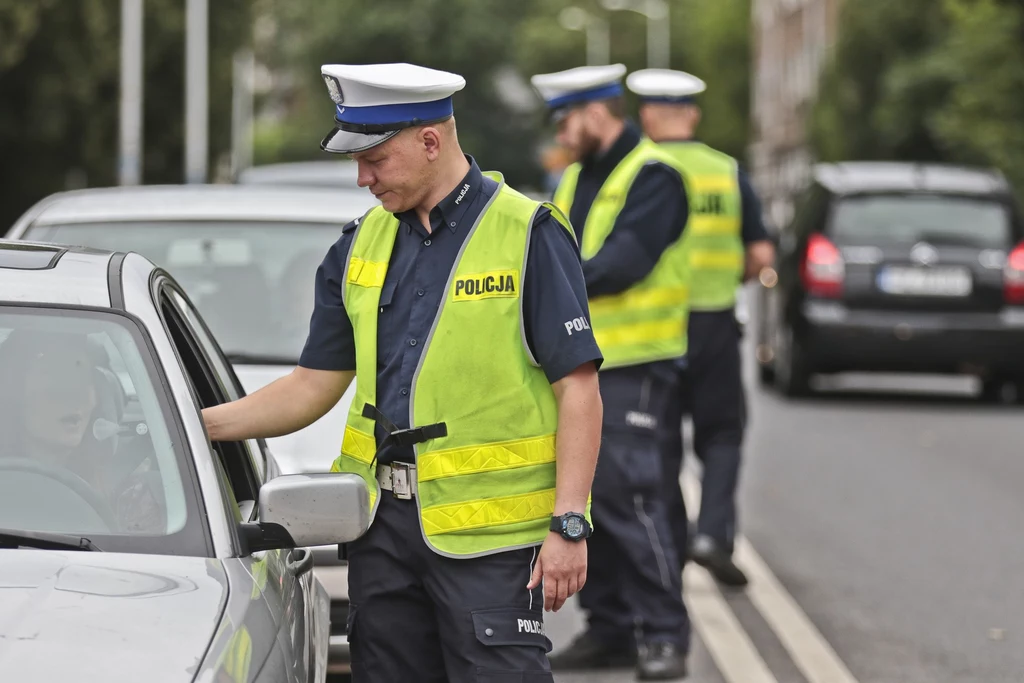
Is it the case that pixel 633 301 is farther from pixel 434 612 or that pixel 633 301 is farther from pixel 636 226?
pixel 434 612

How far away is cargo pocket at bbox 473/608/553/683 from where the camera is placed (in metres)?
3.82

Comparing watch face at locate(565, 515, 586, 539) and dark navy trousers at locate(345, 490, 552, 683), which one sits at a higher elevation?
watch face at locate(565, 515, 586, 539)

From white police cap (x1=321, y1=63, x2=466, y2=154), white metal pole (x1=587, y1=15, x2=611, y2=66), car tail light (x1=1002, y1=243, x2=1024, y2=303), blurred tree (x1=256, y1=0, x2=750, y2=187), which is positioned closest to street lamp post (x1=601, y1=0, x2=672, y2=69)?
white metal pole (x1=587, y1=15, x2=611, y2=66)

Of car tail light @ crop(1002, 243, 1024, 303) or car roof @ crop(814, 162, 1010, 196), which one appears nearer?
car tail light @ crop(1002, 243, 1024, 303)

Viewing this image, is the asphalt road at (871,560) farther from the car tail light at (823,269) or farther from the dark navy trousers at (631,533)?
the car tail light at (823,269)

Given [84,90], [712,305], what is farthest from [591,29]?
[712,305]

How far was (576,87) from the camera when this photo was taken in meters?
6.39

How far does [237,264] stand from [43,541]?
332 cm

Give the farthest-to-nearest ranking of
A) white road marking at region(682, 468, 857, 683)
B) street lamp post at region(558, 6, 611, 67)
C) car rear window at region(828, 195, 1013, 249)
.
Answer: street lamp post at region(558, 6, 611, 67), car rear window at region(828, 195, 1013, 249), white road marking at region(682, 468, 857, 683)

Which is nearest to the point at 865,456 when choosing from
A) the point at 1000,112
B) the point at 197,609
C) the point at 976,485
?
the point at 976,485

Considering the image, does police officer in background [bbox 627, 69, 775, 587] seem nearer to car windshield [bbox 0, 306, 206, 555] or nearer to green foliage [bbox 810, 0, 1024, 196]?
car windshield [bbox 0, 306, 206, 555]

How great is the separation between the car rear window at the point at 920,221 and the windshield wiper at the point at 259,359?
8.96m

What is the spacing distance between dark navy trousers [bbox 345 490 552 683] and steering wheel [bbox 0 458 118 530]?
0.58 meters

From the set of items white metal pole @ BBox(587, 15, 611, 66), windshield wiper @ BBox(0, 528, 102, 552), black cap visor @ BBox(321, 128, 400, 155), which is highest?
black cap visor @ BBox(321, 128, 400, 155)
